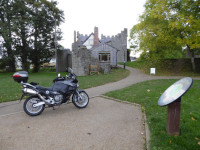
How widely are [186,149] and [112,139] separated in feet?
4.73

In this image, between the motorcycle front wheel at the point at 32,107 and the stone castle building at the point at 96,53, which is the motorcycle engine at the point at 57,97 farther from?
the stone castle building at the point at 96,53

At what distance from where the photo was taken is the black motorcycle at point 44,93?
4.55 m

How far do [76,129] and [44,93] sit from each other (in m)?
1.75

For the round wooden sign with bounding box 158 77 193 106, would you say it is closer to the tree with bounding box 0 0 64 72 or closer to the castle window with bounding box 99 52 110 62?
the castle window with bounding box 99 52 110 62


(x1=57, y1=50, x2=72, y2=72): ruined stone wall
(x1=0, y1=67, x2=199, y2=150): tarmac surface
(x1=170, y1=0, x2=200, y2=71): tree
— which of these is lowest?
(x1=0, y1=67, x2=199, y2=150): tarmac surface

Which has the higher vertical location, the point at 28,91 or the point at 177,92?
the point at 177,92

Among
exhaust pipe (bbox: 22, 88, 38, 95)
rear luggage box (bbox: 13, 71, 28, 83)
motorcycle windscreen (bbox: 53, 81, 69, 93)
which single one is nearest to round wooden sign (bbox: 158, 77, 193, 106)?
motorcycle windscreen (bbox: 53, 81, 69, 93)

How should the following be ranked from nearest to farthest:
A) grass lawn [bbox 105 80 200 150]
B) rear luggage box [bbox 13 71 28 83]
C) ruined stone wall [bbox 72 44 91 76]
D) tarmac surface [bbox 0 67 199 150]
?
grass lawn [bbox 105 80 200 150]
tarmac surface [bbox 0 67 199 150]
rear luggage box [bbox 13 71 28 83]
ruined stone wall [bbox 72 44 91 76]

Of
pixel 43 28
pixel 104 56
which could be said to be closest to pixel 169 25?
Result: pixel 104 56

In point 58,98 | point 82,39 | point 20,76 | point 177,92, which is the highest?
point 82,39

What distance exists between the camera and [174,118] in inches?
130

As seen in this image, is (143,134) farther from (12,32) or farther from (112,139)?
(12,32)

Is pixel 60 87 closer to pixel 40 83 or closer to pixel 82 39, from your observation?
pixel 40 83

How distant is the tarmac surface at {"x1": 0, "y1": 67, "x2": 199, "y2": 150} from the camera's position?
3066 mm
